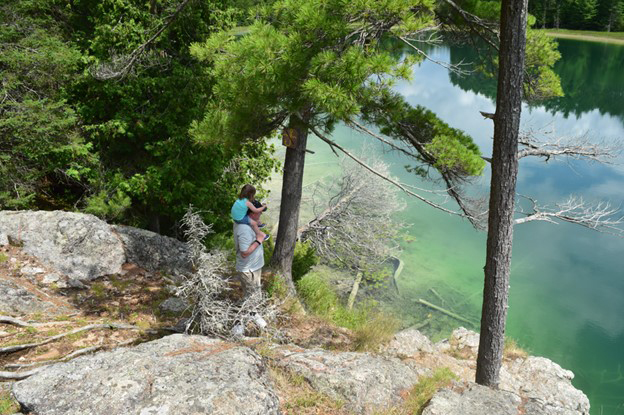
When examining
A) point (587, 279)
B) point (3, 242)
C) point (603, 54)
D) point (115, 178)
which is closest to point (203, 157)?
point (115, 178)

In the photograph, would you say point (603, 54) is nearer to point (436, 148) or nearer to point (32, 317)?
point (436, 148)

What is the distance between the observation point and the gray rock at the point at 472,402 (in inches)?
164

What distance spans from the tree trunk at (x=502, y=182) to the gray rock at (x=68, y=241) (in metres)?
5.23

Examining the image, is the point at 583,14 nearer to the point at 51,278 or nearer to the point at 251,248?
the point at 251,248

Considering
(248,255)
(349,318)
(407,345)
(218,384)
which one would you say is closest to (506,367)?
(407,345)

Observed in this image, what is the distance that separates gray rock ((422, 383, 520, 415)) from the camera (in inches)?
164

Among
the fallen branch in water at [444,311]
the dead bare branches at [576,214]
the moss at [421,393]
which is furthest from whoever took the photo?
the fallen branch in water at [444,311]

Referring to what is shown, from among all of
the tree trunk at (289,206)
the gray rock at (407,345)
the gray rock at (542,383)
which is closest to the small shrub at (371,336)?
the gray rock at (407,345)

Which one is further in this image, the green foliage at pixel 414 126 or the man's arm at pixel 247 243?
the green foliage at pixel 414 126

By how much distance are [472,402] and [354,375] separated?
114 cm

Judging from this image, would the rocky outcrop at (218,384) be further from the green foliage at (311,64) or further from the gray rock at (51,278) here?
the green foliage at (311,64)

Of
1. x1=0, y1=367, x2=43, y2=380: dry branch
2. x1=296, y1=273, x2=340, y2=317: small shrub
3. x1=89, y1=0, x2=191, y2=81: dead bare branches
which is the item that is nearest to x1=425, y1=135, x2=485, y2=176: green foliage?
x1=296, y1=273, x2=340, y2=317: small shrub

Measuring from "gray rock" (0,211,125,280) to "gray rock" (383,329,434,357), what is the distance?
4.36 m

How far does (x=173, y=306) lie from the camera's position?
6340 millimetres
